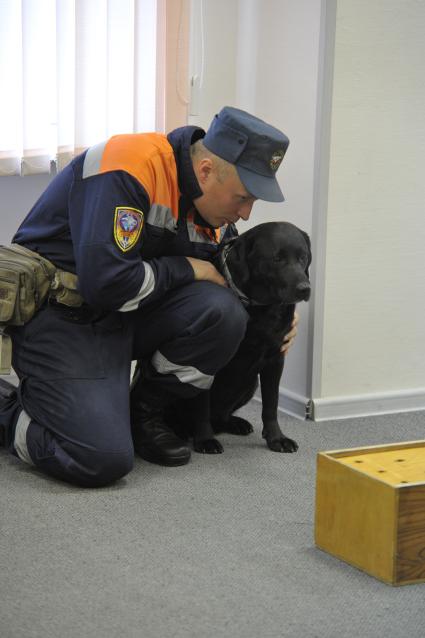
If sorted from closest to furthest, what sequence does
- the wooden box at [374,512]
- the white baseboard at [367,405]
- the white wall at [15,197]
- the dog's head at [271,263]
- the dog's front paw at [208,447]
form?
the wooden box at [374,512] < the dog's head at [271,263] < the dog's front paw at [208,447] < the white baseboard at [367,405] < the white wall at [15,197]

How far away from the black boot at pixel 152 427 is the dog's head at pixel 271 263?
1.21 feet

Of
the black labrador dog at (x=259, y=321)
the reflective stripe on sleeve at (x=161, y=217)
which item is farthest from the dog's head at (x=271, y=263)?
the reflective stripe on sleeve at (x=161, y=217)

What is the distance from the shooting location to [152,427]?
2330 mm

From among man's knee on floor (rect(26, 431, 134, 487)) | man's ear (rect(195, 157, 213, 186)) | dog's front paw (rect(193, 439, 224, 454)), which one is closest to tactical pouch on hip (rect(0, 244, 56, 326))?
man's knee on floor (rect(26, 431, 134, 487))

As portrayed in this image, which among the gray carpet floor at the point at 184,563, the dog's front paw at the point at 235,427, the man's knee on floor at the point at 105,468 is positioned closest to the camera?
the gray carpet floor at the point at 184,563

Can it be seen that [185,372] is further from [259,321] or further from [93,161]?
[93,161]

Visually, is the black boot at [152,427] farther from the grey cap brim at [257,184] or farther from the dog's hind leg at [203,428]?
Result: the grey cap brim at [257,184]

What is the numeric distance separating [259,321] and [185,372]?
0.25 meters

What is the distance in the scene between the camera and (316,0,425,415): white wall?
2.63m

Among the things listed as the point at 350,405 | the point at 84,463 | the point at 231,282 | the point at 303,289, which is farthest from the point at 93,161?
the point at 350,405

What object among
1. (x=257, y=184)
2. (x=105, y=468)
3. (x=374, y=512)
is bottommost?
(x=105, y=468)

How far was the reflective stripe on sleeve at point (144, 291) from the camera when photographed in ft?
7.02

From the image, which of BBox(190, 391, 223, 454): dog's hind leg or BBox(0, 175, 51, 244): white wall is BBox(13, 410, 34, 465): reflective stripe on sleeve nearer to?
BBox(190, 391, 223, 454): dog's hind leg

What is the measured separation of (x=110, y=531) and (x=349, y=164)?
1405 mm
